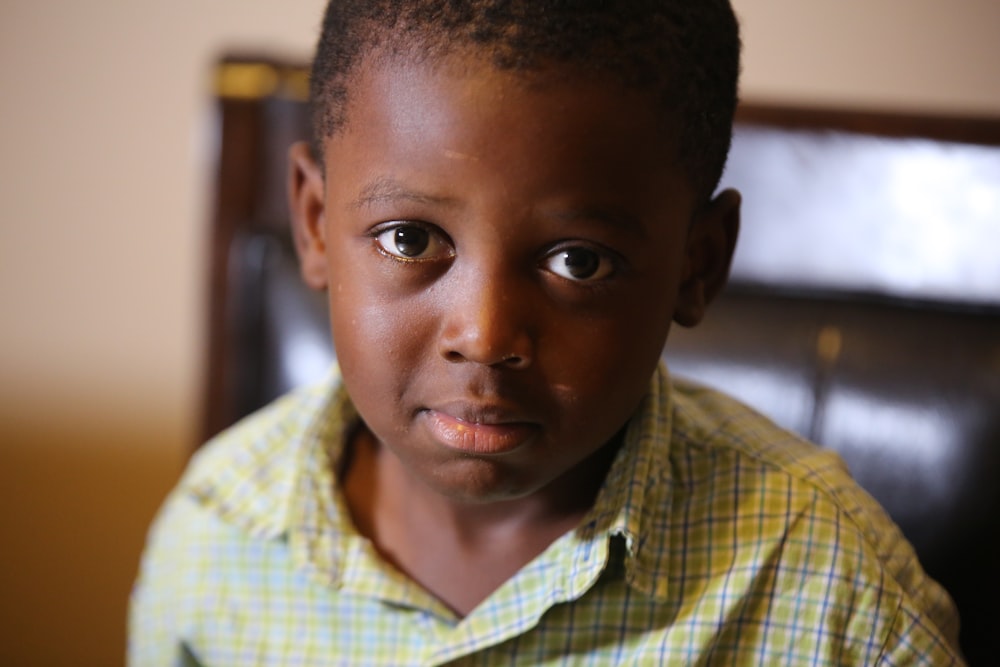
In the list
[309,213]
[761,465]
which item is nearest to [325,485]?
[309,213]

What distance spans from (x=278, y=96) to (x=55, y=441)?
27.1 inches

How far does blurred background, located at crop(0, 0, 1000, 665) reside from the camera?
1.32 m

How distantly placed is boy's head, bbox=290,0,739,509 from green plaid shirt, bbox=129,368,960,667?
0.35 feet

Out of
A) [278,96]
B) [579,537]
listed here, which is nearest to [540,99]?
[579,537]

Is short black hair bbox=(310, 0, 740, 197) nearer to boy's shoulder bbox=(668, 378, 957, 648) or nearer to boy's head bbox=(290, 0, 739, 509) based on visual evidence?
boy's head bbox=(290, 0, 739, 509)

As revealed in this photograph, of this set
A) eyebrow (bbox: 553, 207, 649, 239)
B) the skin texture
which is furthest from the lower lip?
eyebrow (bbox: 553, 207, 649, 239)

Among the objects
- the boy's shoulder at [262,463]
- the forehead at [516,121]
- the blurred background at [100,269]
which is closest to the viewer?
the forehead at [516,121]

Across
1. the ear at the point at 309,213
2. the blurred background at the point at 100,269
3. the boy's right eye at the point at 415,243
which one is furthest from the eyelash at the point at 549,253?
the blurred background at the point at 100,269

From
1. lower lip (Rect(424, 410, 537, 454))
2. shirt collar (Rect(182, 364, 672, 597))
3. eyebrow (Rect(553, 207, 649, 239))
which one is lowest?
shirt collar (Rect(182, 364, 672, 597))

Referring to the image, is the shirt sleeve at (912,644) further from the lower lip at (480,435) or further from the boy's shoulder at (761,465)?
the lower lip at (480,435)

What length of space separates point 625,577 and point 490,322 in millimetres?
233

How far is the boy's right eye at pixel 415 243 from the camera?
55 centimetres

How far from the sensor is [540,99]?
20.2 inches

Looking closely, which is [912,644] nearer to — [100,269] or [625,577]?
[625,577]
